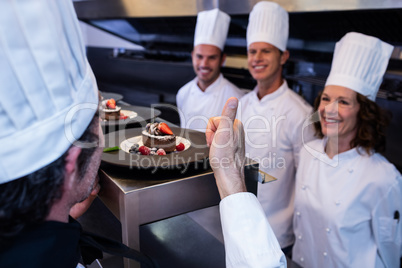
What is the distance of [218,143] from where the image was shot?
890mm

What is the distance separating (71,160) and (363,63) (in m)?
1.54

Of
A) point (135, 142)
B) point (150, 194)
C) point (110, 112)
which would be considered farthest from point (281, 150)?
point (150, 194)

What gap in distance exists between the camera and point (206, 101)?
9.37 feet

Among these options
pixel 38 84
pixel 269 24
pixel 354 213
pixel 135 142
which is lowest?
pixel 354 213

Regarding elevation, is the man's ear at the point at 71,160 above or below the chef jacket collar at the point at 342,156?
above

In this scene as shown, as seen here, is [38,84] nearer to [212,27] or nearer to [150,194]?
[150,194]

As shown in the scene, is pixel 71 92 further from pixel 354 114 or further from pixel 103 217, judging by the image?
pixel 354 114

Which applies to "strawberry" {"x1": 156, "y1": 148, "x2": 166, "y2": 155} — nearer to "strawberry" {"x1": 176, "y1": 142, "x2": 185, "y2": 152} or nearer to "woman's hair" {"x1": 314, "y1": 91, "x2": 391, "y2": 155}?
"strawberry" {"x1": 176, "y1": 142, "x2": 185, "y2": 152}

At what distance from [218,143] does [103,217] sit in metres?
0.69

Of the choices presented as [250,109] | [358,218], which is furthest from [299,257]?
[250,109]

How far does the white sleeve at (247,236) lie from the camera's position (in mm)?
789

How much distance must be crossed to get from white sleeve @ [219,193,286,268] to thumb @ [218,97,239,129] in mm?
182

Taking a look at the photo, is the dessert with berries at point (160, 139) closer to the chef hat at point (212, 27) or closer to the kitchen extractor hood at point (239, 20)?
the kitchen extractor hood at point (239, 20)

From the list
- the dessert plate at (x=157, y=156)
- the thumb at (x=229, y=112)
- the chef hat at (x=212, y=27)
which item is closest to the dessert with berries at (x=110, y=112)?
the dessert plate at (x=157, y=156)
